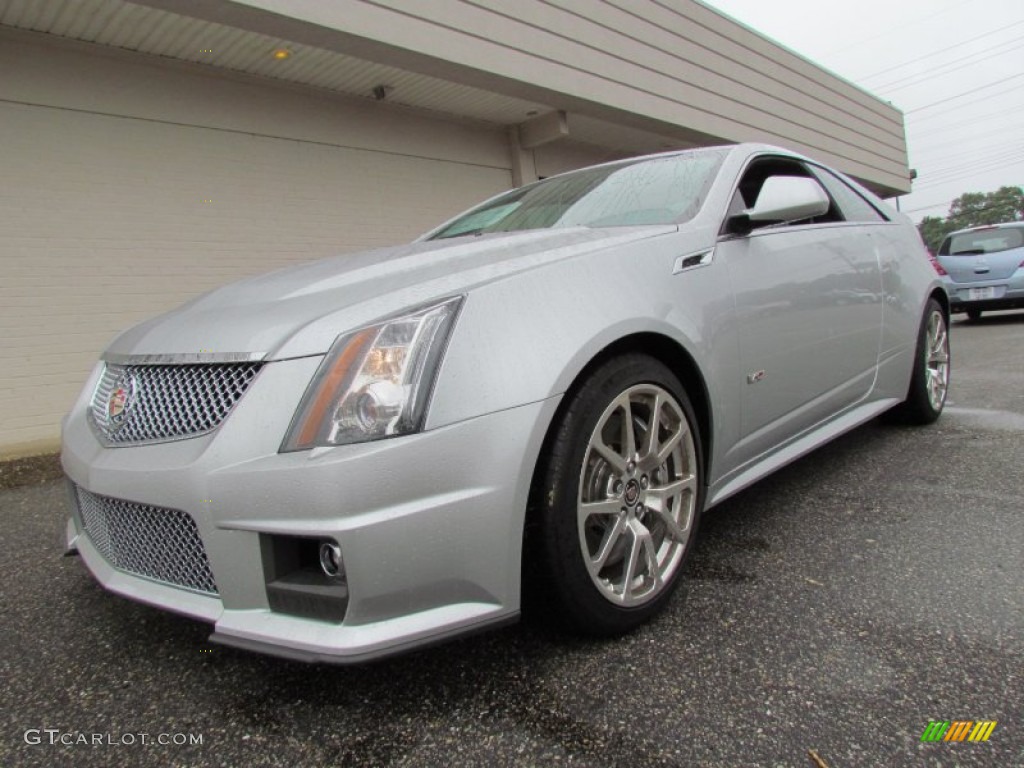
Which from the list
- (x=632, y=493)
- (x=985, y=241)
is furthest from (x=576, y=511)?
(x=985, y=241)

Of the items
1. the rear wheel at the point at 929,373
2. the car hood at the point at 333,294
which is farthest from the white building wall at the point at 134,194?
the rear wheel at the point at 929,373

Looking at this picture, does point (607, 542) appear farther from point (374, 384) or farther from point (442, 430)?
point (374, 384)

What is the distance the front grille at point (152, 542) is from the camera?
151 cm

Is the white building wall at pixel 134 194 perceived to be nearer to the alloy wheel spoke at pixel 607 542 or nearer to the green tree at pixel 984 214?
the alloy wheel spoke at pixel 607 542

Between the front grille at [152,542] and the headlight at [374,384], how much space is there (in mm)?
350

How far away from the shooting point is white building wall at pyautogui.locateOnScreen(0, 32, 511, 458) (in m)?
4.87

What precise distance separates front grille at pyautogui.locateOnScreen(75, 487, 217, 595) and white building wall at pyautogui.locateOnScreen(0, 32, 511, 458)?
367 cm

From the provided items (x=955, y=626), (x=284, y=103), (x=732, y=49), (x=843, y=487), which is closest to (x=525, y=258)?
(x=955, y=626)

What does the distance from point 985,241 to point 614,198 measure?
33.1 feet

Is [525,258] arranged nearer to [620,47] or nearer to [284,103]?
[284,103]

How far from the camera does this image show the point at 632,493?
1803mm

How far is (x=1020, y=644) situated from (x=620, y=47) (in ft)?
24.7

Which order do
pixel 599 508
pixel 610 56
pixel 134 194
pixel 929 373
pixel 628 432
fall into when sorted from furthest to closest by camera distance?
pixel 610 56 → pixel 134 194 → pixel 929 373 → pixel 628 432 → pixel 599 508

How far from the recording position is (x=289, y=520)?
53.9 inches
